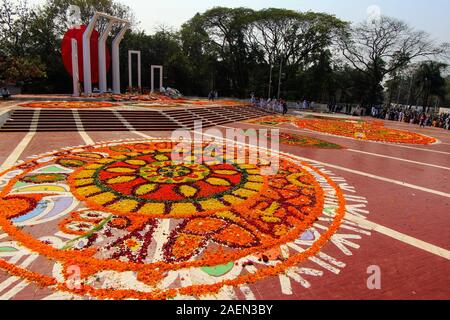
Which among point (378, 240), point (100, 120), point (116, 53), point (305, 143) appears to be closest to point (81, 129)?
point (100, 120)

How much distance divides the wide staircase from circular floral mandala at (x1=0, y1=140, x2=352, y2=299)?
6.86 meters

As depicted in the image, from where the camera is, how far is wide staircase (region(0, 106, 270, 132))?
1514 centimetres

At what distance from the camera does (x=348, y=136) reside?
60.1 ft

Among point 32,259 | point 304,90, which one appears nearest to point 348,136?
point 32,259

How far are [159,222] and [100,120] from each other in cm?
1311

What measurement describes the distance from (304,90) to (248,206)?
133 ft

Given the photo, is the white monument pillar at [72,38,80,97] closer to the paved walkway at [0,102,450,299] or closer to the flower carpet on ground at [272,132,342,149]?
the paved walkway at [0,102,450,299]

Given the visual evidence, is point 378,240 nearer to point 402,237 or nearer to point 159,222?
point 402,237

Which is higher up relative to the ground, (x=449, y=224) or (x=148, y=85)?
(x=148, y=85)

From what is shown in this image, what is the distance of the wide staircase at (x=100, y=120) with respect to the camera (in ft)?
49.7

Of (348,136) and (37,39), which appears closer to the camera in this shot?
(348,136)

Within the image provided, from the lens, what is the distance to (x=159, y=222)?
5516mm

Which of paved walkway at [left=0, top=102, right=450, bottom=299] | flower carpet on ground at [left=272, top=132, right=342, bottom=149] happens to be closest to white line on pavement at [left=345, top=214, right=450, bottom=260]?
paved walkway at [left=0, top=102, right=450, bottom=299]
